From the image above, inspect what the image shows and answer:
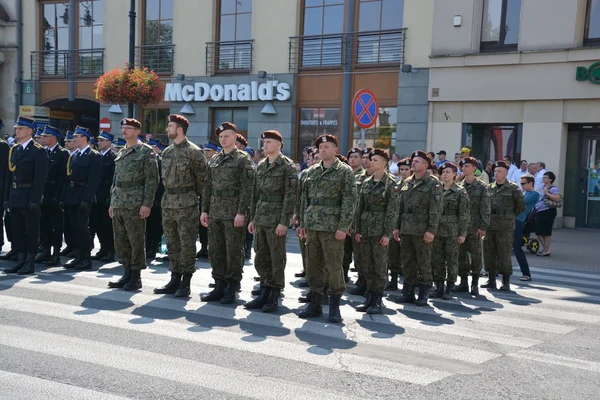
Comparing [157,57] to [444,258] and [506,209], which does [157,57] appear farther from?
[444,258]

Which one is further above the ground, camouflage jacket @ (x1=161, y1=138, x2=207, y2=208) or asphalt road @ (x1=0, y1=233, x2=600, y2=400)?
camouflage jacket @ (x1=161, y1=138, x2=207, y2=208)

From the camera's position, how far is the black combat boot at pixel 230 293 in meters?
8.08

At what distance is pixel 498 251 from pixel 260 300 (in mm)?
4252

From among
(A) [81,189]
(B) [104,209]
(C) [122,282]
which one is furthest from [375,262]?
(B) [104,209]

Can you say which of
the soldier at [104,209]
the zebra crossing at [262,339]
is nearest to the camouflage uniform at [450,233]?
the zebra crossing at [262,339]

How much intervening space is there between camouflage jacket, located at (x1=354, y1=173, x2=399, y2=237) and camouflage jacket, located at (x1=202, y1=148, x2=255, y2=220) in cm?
140

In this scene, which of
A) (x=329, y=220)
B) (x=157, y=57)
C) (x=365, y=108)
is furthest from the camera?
(x=157, y=57)

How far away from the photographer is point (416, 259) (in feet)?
29.0

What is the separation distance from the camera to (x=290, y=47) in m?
22.9

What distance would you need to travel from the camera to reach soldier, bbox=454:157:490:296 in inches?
382

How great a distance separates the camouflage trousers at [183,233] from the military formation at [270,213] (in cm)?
1

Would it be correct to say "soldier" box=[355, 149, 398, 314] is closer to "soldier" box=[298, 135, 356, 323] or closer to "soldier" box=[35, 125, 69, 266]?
"soldier" box=[298, 135, 356, 323]

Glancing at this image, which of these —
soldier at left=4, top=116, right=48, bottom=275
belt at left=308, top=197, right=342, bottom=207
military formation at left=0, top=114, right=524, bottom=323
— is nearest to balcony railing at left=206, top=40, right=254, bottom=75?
military formation at left=0, top=114, right=524, bottom=323

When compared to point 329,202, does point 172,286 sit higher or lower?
lower
